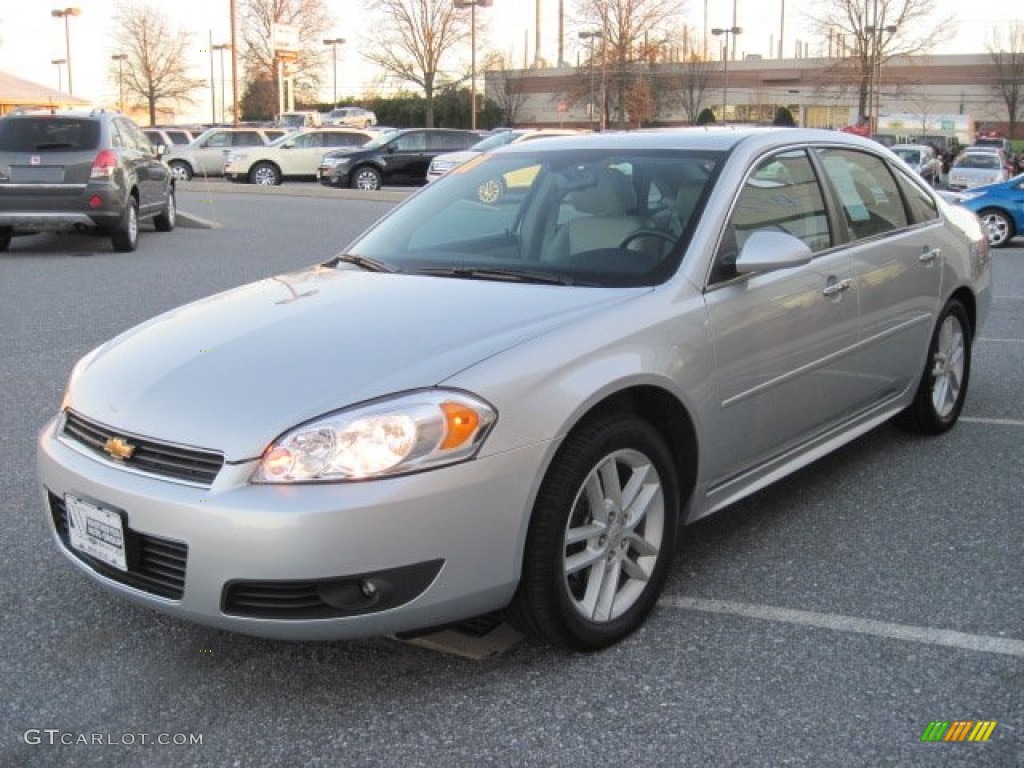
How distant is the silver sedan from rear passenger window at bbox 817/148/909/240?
0.02 meters

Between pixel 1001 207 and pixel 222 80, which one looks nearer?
pixel 1001 207

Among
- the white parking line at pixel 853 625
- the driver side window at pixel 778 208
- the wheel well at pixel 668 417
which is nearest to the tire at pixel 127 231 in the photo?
the driver side window at pixel 778 208

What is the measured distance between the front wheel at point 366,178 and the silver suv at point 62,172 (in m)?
15.1

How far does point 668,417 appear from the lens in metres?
3.55

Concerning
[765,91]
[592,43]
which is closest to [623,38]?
[592,43]

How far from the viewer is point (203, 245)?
589 inches

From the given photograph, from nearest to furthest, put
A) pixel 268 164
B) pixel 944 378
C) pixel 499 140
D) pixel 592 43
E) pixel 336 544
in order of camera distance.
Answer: pixel 336 544 → pixel 944 378 → pixel 499 140 → pixel 268 164 → pixel 592 43

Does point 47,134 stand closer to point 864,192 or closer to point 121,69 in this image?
A: point 864,192

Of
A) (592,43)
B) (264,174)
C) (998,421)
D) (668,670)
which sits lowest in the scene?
(668,670)

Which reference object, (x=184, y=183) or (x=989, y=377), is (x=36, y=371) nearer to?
(x=989, y=377)

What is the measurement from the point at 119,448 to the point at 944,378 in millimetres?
4053

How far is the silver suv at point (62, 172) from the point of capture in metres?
12.8

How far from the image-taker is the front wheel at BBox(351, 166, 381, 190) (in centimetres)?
2850

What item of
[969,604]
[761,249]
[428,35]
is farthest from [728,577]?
[428,35]
